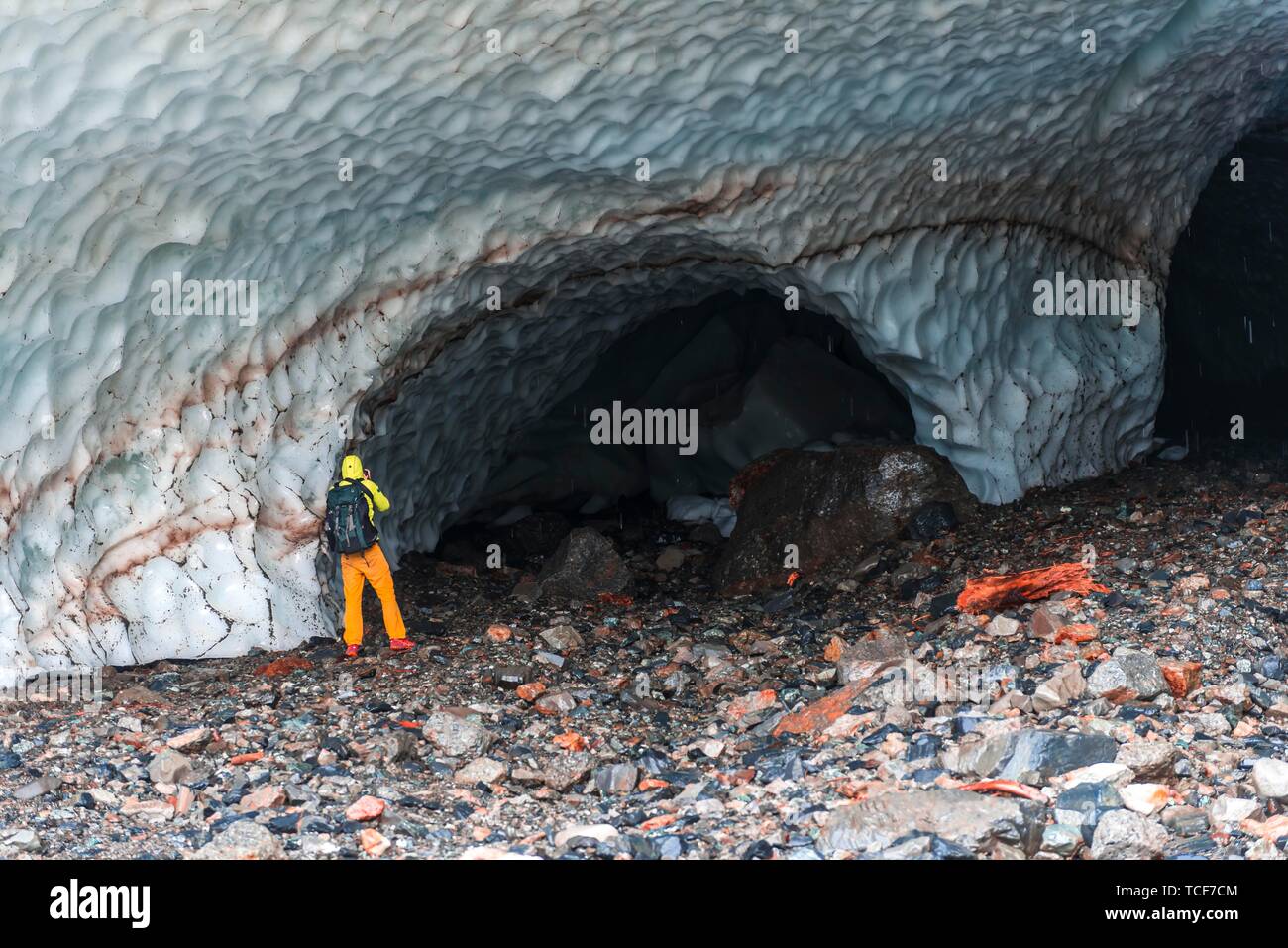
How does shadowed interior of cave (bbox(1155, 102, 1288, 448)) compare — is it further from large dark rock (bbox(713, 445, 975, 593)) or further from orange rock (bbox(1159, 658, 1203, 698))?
orange rock (bbox(1159, 658, 1203, 698))

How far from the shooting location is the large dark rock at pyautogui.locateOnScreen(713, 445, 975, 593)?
859 centimetres

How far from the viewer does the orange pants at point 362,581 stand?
680 cm

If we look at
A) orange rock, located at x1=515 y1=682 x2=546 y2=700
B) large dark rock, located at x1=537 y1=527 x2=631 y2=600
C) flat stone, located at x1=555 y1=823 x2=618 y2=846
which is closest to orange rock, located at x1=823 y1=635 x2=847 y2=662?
orange rock, located at x1=515 y1=682 x2=546 y2=700

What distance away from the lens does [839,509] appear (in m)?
8.77

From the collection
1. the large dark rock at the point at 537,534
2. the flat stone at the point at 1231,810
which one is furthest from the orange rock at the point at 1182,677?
Result: the large dark rock at the point at 537,534

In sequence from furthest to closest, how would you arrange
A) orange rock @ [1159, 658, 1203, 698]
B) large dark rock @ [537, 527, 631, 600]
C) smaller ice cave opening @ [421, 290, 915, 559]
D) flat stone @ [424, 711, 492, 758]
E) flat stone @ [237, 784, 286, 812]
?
smaller ice cave opening @ [421, 290, 915, 559]
large dark rock @ [537, 527, 631, 600]
flat stone @ [424, 711, 492, 758]
orange rock @ [1159, 658, 1203, 698]
flat stone @ [237, 784, 286, 812]

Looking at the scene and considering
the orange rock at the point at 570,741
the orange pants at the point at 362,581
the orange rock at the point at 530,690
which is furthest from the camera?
the orange pants at the point at 362,581

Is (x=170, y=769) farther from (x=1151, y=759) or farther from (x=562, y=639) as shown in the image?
(x=1151, y=759)

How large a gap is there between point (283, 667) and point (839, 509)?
3.89 metres

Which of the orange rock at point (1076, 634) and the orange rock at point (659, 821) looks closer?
the orange rock at point (659, 821)

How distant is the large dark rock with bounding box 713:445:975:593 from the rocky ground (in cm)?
54

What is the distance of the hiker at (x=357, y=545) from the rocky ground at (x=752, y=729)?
0.65ft

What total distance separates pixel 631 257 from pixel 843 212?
1.35 meters

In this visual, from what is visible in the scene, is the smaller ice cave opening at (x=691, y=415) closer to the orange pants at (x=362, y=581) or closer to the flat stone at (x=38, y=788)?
the orange pants at (x=362, y=581)
